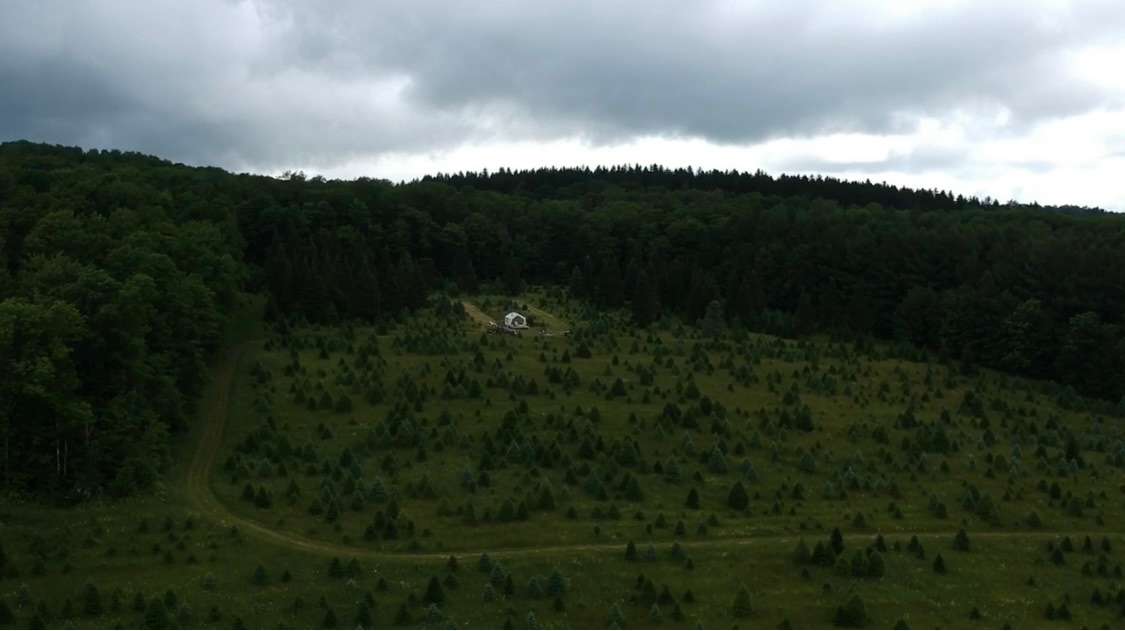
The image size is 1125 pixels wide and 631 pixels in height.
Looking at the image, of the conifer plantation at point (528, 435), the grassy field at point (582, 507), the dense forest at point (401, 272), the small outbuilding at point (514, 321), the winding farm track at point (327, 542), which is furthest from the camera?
the small outbuilding at point (514, 321)

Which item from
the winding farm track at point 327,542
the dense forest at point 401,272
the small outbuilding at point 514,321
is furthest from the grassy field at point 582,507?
the small outbuilding at point 514,321

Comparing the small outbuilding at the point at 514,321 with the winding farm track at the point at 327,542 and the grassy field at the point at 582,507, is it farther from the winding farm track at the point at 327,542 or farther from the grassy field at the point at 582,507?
the winding farm track at the point at 327,542

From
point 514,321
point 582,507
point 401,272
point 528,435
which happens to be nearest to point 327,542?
Result: point 582,507

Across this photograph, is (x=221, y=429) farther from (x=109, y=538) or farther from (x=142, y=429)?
(x=109, y=538)

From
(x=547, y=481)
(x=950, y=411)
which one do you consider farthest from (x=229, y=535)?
(x=950, y=411)

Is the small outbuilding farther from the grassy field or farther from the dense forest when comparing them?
the grassy field
